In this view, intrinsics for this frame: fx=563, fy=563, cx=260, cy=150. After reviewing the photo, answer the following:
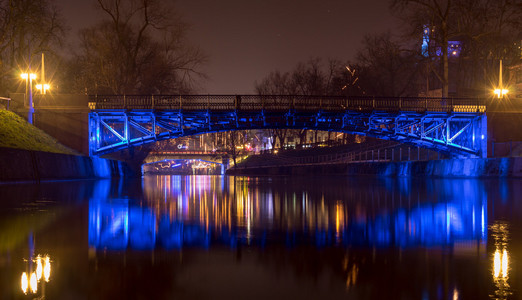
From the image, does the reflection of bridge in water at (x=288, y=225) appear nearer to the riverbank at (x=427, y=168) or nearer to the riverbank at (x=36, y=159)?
the riverbank at (x=36, y=159)

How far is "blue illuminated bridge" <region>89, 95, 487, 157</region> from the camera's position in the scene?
50.2 meters

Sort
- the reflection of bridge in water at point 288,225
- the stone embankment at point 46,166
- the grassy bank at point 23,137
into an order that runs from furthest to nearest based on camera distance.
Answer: the grassy bank at point 23,137, the stone embankment at point 46,166, the reflection of bridge in water at point 288,225

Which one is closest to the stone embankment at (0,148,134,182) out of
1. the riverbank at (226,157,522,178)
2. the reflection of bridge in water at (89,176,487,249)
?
the reflection of bridge in water at (89,176,487,249)

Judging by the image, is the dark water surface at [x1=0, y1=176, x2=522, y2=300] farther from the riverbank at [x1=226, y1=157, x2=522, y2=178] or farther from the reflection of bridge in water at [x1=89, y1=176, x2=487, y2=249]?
the riverbank at [x1=226, y1=157, x2=522, y2=178]

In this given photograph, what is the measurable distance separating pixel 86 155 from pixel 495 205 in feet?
127

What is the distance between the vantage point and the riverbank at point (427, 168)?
1649 inches

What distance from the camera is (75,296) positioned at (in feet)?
21.0

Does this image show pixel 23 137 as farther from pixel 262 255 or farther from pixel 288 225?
pixel 262 255

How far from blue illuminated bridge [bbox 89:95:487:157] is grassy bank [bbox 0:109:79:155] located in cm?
424

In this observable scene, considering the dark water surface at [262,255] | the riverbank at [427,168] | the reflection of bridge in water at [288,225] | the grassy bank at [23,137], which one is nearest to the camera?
the dark water surface at [262,255]

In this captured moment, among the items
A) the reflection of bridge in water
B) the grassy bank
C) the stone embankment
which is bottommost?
the reflection of bridge in water

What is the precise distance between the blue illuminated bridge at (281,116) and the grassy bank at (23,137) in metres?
4.24

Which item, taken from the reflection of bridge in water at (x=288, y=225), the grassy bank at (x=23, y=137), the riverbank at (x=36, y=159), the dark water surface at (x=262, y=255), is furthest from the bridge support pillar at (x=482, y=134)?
the dark water surface at (x=262, y=255)

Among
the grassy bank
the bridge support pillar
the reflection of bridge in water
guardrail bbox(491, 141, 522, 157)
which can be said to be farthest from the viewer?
the bridge support pillar
